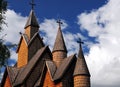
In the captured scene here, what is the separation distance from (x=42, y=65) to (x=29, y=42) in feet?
15.8

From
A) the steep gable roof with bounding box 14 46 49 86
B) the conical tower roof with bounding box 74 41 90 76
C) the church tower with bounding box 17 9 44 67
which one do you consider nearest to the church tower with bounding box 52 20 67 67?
the steep gable roof with bounding box 14 46 49 86

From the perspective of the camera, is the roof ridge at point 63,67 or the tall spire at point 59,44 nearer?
the roof ridge at point 63,67

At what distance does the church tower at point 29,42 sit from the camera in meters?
44.6

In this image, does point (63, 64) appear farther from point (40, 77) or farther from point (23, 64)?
point (23, 64)

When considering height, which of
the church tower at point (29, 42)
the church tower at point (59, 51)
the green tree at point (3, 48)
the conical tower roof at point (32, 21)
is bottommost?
the green tree at point (3, 48)

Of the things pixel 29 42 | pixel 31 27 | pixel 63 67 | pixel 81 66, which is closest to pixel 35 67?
pixel 29 42

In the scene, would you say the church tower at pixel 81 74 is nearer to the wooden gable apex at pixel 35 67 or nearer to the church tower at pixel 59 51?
the church tower at pixel 59 51

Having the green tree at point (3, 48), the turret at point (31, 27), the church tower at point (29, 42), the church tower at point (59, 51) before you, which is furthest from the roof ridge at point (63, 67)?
the green tree at point (3, 48)

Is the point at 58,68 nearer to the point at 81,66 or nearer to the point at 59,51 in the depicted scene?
the point at 59,51

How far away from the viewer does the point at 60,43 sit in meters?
39.5

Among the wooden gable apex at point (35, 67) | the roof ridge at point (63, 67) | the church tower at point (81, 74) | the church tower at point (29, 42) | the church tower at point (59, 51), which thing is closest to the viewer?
the church tower at point (81, 74)

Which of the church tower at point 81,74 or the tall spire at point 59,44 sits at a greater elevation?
the tall spire at point 59,44

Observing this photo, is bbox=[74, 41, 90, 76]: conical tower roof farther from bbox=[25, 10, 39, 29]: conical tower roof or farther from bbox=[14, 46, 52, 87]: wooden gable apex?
bbox=[25, 10, 39, 29]: conical tower roof

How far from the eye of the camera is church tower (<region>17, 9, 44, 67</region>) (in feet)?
146
